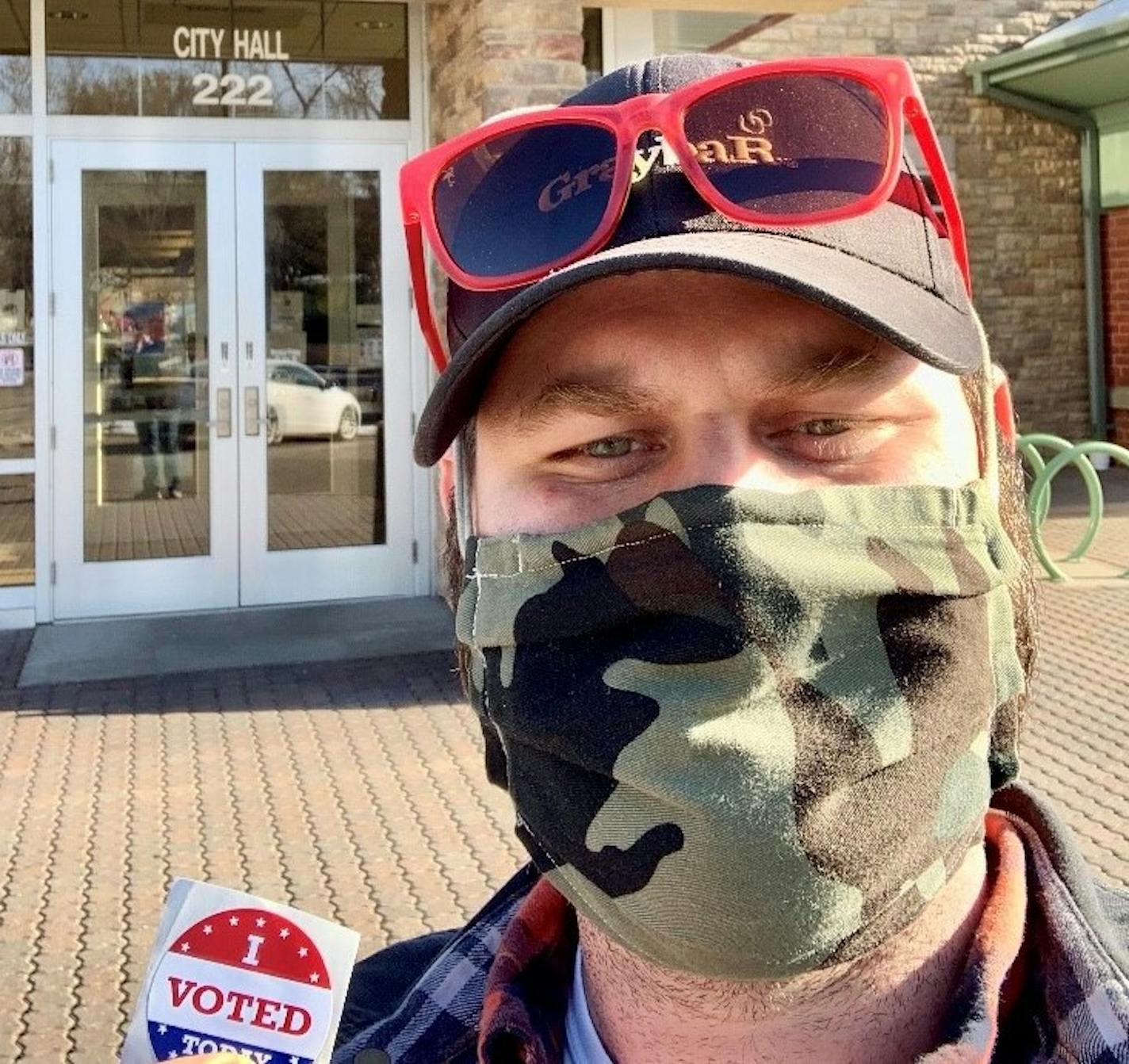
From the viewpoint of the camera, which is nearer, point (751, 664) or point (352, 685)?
point (751, 664)

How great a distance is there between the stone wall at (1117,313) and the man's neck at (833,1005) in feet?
47.5

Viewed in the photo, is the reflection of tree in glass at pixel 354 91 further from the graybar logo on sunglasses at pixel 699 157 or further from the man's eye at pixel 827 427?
the man's eye at pixel 827 427

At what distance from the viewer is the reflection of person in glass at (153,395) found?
8750 millimetres

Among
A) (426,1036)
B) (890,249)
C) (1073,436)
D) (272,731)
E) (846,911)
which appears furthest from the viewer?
(1073,436)

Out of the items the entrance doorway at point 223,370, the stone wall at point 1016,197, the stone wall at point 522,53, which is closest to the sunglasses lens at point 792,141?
the stone wall at point 522,53

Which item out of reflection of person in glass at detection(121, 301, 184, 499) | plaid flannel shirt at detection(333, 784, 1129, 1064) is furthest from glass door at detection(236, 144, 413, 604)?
plaid flannel shirt at detection(333, 784, 1129, 1064)

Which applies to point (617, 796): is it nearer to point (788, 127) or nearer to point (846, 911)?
point (846, 911)

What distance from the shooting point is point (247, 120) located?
877 cm

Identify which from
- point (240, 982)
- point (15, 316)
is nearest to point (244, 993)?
point (240, 982)

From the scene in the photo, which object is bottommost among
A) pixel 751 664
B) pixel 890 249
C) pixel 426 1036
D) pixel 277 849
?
pixel 277 849

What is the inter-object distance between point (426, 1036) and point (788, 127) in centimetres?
101

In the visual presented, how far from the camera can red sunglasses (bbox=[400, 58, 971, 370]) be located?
1.41 meters

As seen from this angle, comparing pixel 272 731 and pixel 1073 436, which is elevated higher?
pixel 1073 436

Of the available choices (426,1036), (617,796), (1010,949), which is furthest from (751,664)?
(426,1036)
